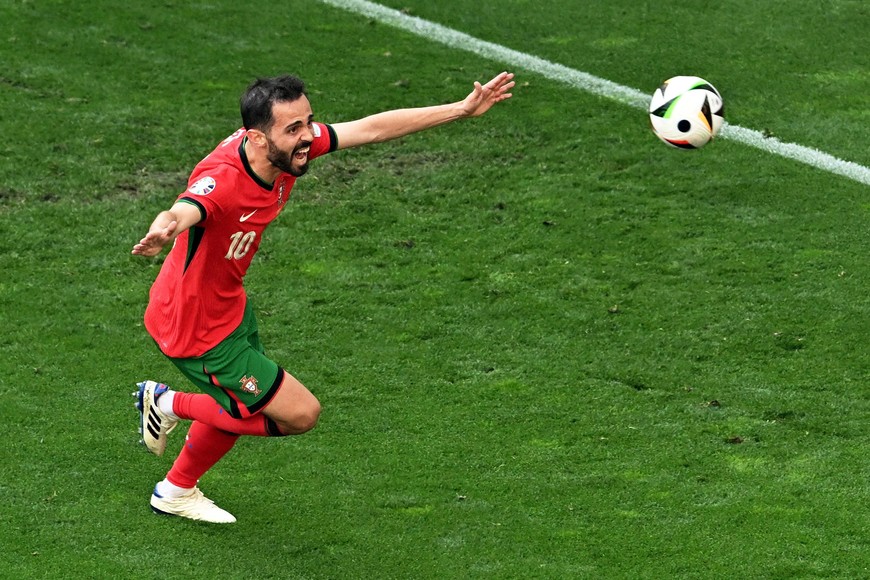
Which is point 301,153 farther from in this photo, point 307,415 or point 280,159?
point 307,415

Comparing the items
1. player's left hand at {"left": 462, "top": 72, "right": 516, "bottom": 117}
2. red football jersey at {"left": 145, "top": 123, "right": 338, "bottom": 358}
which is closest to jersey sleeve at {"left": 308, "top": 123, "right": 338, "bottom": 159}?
red football jersey at {"left": 145, "top": 123, "right": 338, "bottom": 358}

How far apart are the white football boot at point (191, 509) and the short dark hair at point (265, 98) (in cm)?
162

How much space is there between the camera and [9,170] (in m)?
9.25

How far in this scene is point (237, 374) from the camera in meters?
5.67

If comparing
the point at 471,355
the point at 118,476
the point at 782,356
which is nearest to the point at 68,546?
the point at 118,476

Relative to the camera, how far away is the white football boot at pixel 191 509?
5902mm

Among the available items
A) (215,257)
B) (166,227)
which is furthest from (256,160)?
(166,227)

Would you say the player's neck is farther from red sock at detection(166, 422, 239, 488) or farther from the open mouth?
red sock at detection(166, 422, 239, 488)

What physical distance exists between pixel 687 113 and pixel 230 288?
301 cm

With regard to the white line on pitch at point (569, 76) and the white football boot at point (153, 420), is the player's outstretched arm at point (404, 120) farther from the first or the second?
the white line on pitch at point (569, 76)

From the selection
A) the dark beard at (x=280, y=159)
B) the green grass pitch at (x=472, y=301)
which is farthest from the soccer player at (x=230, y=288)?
the green grass pitch at (x=472, y=301)

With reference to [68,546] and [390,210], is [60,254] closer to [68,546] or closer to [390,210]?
[390,210]

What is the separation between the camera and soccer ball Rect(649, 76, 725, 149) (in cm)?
752

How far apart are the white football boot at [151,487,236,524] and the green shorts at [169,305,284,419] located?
450mm
